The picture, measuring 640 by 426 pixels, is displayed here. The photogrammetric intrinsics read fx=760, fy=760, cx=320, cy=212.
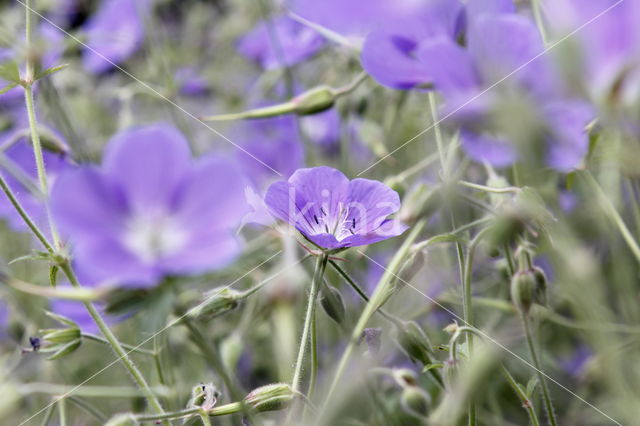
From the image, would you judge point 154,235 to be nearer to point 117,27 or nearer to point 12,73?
point 12,73

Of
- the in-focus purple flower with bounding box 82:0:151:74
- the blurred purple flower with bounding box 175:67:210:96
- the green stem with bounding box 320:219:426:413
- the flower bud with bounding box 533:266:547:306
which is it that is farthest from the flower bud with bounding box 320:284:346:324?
the blurred purple flower with bounding box 175:67:210:96

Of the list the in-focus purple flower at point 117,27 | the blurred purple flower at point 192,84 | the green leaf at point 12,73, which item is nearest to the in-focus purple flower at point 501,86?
the green leaf at point 12,73

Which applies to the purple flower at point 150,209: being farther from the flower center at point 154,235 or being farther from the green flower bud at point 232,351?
the green flower bud at point 232,351

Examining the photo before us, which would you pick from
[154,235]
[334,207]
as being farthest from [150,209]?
[334,207]

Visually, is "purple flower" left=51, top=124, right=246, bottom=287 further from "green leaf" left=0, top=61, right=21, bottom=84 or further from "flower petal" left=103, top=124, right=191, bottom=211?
"green leaf" left=0, top=61, right=21, bottom=84

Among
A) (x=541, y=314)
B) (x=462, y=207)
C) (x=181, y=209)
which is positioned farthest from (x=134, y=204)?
(x=541, y=314)

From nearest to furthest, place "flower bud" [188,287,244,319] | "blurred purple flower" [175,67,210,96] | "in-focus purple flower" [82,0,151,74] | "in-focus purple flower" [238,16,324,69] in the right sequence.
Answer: "flower bud" [188,287,244,319]
"in-focus purple flower" [238,16,324,69]
"in-focus purple flower" [82,0,151,74]
"blurred purple flower" [175,67,210,96]
